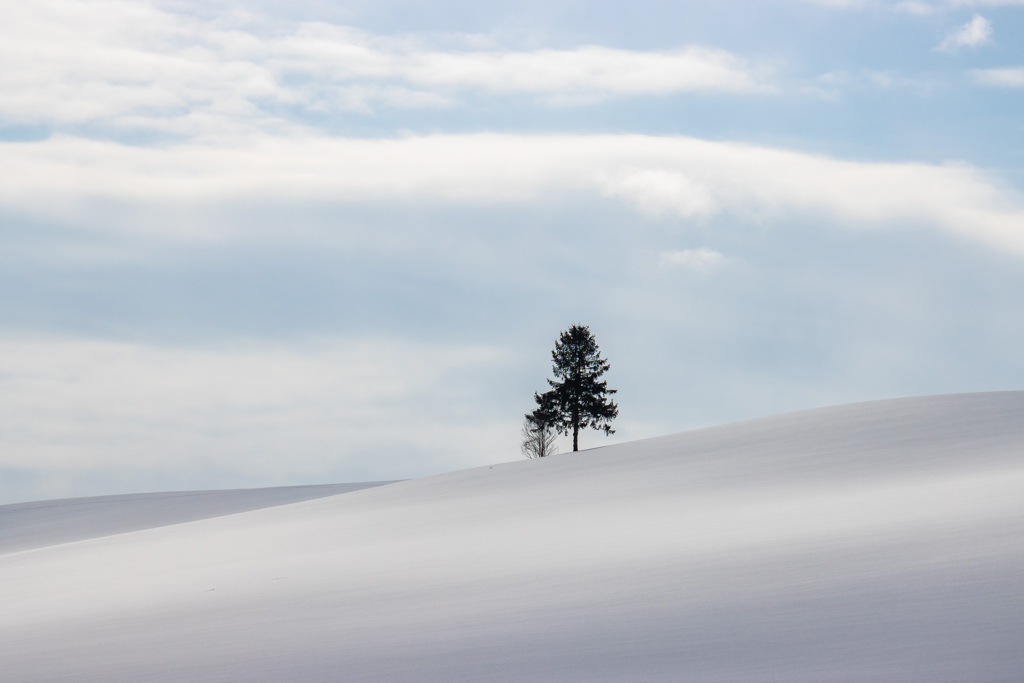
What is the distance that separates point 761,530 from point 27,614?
374 inches

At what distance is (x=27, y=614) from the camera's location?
11484mm

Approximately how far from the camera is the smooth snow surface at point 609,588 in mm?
5930

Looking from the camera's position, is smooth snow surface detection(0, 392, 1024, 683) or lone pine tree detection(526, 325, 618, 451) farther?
lone pine tree detection(526, 325, 618, 451)

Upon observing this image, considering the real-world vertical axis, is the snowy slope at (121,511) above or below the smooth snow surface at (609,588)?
above

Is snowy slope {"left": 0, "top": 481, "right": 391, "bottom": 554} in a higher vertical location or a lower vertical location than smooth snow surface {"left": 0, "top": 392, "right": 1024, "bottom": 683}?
higher

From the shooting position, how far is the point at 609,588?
833 centimetres

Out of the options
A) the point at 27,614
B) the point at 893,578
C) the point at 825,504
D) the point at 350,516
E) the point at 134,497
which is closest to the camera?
the point at 893,578

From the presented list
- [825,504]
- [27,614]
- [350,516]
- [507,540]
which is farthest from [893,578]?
[350,516]

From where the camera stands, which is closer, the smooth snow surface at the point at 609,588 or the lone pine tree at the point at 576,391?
the smooth snow surface at the point at 609,588

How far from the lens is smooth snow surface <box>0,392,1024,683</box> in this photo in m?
5.93

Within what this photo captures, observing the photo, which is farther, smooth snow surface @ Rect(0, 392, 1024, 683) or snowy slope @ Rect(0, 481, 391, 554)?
snowy slope @ Rect(0, 481, 391, 554)

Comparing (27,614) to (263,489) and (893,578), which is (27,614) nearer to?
(893,578)

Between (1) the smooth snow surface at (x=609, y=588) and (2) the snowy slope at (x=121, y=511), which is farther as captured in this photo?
(2) the snowy slope at (x=121, y=511)

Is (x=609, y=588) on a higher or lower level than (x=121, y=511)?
lower
